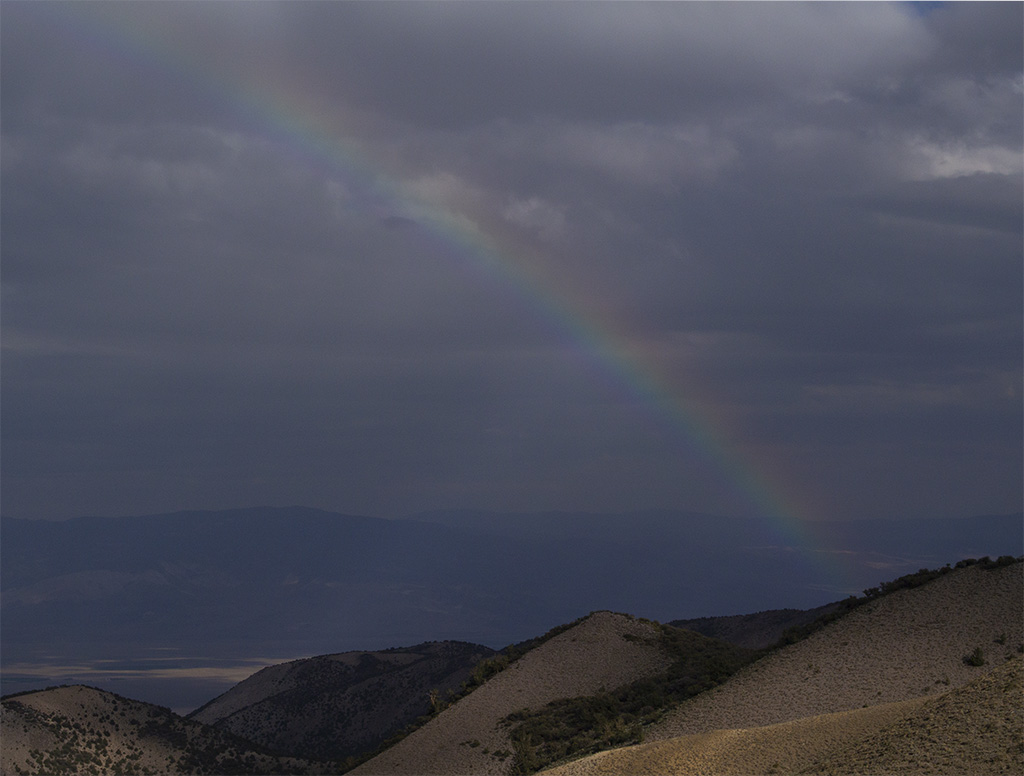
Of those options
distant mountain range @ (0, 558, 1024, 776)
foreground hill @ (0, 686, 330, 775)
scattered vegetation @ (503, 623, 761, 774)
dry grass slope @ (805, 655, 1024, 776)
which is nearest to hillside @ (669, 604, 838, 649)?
distant mountain range @ (0, 558, 1024, 776)

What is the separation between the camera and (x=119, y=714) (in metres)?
77.4

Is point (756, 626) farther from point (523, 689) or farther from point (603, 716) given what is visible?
point (603, 716)

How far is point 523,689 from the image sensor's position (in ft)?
196

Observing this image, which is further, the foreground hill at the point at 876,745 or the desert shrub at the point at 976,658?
the desert shrub at the point at 976,658

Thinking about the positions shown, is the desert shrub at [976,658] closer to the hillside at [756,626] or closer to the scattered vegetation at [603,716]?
the scattered vegetation at [603,716]

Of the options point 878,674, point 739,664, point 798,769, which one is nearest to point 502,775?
point 739,664

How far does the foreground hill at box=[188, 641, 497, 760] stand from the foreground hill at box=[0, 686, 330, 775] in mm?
30245

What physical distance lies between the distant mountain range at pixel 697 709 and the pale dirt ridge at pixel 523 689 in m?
0.14

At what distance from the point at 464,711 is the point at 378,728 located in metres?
64.6

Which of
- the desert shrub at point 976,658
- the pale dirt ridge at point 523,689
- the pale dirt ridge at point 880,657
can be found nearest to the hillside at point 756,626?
the pale dirt ridge at point 523,689

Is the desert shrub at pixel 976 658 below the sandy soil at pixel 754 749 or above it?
above

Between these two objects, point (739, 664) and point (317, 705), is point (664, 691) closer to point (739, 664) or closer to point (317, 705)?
point (739, 664)

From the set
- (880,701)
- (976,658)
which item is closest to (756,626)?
(976,658)

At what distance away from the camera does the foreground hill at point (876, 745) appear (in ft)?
77.3
